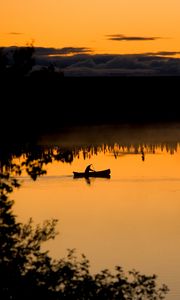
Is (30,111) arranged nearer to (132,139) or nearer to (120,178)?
(120,178)

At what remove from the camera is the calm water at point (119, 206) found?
45656 millimetres

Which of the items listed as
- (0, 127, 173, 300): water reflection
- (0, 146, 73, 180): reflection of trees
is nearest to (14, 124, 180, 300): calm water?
(0, 127, 173, 300): water reflection

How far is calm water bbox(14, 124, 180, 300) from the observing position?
150 ft

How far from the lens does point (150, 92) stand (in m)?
159

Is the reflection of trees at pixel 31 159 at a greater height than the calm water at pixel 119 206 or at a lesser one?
greater

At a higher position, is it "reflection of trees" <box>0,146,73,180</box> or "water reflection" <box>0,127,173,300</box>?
"reflection of trees" <box>0,146,73,180</box>

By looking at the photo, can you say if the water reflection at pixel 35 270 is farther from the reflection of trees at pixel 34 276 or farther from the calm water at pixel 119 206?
the calm water at pixel 119 206

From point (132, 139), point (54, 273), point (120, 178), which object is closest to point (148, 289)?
point (54, 273)

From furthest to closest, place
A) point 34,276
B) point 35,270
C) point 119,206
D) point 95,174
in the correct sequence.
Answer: point 95,174 → point 119,206 → point 35,270 → point 34,276

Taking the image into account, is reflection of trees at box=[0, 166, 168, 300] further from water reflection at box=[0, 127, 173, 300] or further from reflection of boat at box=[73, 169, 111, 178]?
reflection of boat at box=[73, 169, 111, 178]

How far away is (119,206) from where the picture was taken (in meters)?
62.4

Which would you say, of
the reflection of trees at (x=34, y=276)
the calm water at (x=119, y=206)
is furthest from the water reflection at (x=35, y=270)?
the calm water at (x=119, y=206)

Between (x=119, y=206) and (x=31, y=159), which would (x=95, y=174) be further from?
(x=31, y=159)

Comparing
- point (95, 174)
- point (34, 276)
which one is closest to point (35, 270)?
point (34, 276)
